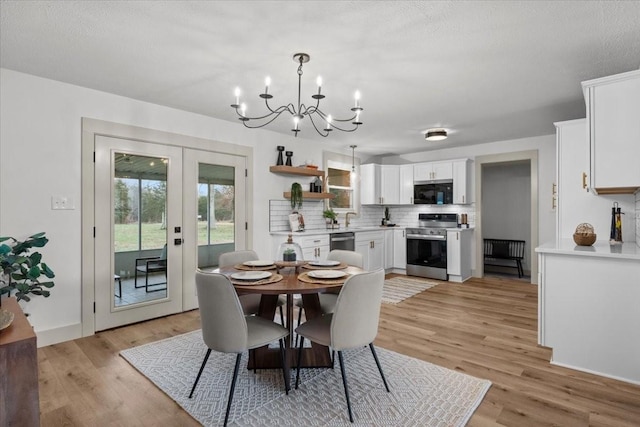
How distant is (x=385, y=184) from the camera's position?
664cm

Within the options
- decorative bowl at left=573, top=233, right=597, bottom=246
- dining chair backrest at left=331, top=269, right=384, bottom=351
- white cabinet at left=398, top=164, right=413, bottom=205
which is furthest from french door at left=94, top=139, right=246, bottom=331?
decorative bowl at left=573, top=233, right=597, bottom=246

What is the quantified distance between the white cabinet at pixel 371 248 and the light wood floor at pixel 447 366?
1.76m

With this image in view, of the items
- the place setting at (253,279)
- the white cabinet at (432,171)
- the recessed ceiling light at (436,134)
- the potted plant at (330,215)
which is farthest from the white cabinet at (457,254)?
the place setting at (253,279)

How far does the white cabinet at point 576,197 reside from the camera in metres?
3.33

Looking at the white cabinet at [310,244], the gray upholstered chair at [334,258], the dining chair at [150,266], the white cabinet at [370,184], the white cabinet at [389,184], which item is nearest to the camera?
the gray upholstered chair at [334,258]

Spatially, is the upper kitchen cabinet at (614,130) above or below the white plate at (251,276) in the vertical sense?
above

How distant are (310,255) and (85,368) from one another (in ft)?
9.47

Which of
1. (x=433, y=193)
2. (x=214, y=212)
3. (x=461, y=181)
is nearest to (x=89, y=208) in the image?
(x=214, y=212)

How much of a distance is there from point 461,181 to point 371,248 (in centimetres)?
196

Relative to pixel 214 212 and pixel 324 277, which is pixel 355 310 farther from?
pixel 214 212

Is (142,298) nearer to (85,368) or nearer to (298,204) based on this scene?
(85,368)

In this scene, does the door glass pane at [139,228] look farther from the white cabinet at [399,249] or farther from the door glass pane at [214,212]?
the white cabinet at [399,249]

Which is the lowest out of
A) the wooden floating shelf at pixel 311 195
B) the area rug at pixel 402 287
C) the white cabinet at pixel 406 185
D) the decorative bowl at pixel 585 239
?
the area rug at pixel 402 287

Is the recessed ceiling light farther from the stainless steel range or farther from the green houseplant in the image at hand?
the green houseplant
